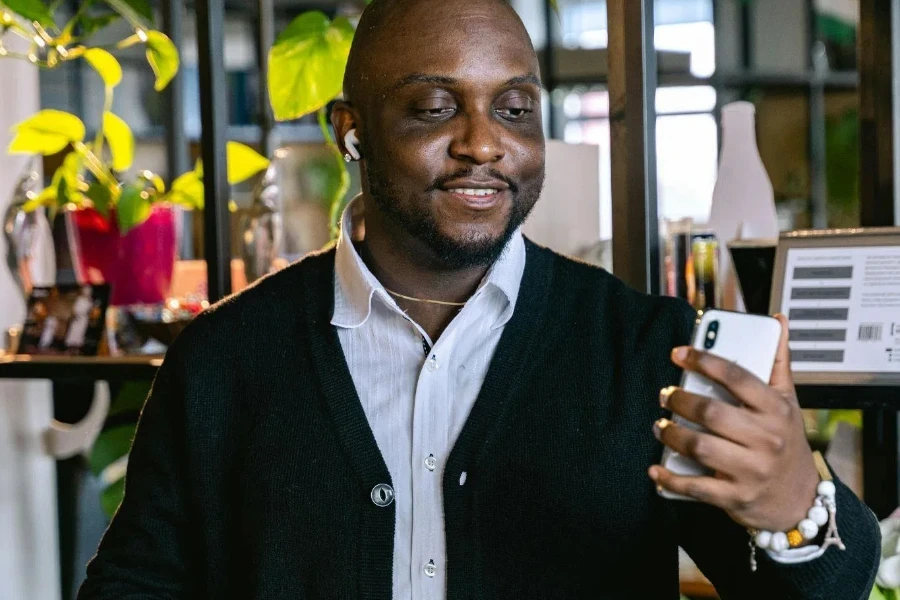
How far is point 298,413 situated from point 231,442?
10 centimetres

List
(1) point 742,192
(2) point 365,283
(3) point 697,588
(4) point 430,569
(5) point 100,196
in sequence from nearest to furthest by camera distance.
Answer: (4) point 430,569, (2) point 365,283, (1) point 742,192, (3) point 697,588, (5) point 100,196

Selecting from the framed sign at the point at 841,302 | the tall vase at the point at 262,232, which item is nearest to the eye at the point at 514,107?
the framed sign at the point at 841,302

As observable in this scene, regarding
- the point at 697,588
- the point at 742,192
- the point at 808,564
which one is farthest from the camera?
the point at 697,588

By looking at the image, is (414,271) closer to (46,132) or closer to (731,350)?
(731,350)

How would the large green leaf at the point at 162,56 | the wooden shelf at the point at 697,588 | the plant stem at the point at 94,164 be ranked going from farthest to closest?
the plant stem at the point at 94,164 < the large green leaf at the point at 162,56 < the wooden shelf at the point at 697,588

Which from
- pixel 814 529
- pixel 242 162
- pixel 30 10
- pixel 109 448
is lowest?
pixel 109 448

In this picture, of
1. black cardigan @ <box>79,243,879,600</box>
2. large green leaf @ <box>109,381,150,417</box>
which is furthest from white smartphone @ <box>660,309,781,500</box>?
large green leaf @ <box>109,381,150,417</box>

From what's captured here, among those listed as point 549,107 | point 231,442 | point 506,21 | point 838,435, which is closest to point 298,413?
point 231,442

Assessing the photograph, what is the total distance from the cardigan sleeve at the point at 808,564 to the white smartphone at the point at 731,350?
0.13m

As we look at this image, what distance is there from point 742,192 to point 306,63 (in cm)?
70

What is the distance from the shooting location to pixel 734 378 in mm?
761

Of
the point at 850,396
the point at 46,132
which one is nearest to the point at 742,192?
the point at 850,396

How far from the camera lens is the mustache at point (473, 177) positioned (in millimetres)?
1129

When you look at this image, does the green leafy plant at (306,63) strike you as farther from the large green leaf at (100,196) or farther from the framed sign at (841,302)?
the framed sign at (841,302)
